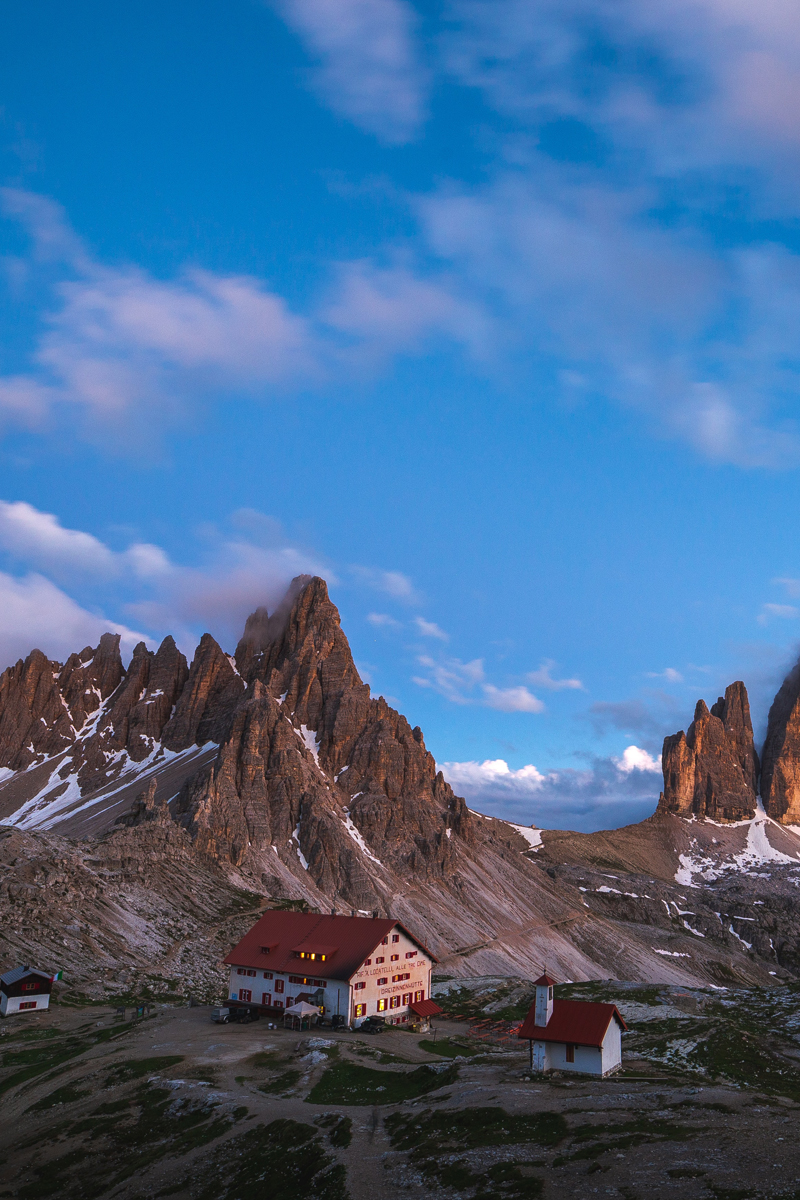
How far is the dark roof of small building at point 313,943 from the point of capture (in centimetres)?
7969

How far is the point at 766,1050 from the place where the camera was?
2788 inches

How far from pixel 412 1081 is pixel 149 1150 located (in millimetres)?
16863

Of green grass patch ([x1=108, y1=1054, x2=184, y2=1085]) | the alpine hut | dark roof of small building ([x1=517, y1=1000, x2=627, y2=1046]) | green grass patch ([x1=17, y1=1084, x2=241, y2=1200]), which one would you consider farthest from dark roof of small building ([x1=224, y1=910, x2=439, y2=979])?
dark roof of small building ([x1=517, y1=1000, x2=627, y2=1046])

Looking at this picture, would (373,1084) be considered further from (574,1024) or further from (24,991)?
(24,991)

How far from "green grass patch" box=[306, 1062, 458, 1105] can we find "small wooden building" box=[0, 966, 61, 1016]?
42.5 meters

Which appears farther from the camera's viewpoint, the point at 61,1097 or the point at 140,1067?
the point at 140,1067

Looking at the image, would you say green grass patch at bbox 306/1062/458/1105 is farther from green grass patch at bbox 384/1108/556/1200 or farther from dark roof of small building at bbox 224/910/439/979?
dark roof of small building at bbox 224/910/439/979

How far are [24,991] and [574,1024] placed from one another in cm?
5940

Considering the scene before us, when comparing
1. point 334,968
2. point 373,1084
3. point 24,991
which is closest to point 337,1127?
point 373,1084

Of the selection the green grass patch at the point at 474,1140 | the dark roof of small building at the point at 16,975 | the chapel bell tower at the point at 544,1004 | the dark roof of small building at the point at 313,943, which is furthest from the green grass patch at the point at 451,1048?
the dark roof of small building at the point at 16,975

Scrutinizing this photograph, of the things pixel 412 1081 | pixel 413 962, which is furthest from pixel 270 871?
pixel 412 1081

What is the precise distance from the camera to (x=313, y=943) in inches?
3282

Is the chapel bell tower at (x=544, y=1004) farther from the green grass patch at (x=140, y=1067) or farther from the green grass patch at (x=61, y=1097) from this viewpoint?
the green grass patch at (x=61, y=1097)

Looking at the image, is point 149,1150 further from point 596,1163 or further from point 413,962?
point 413,962
